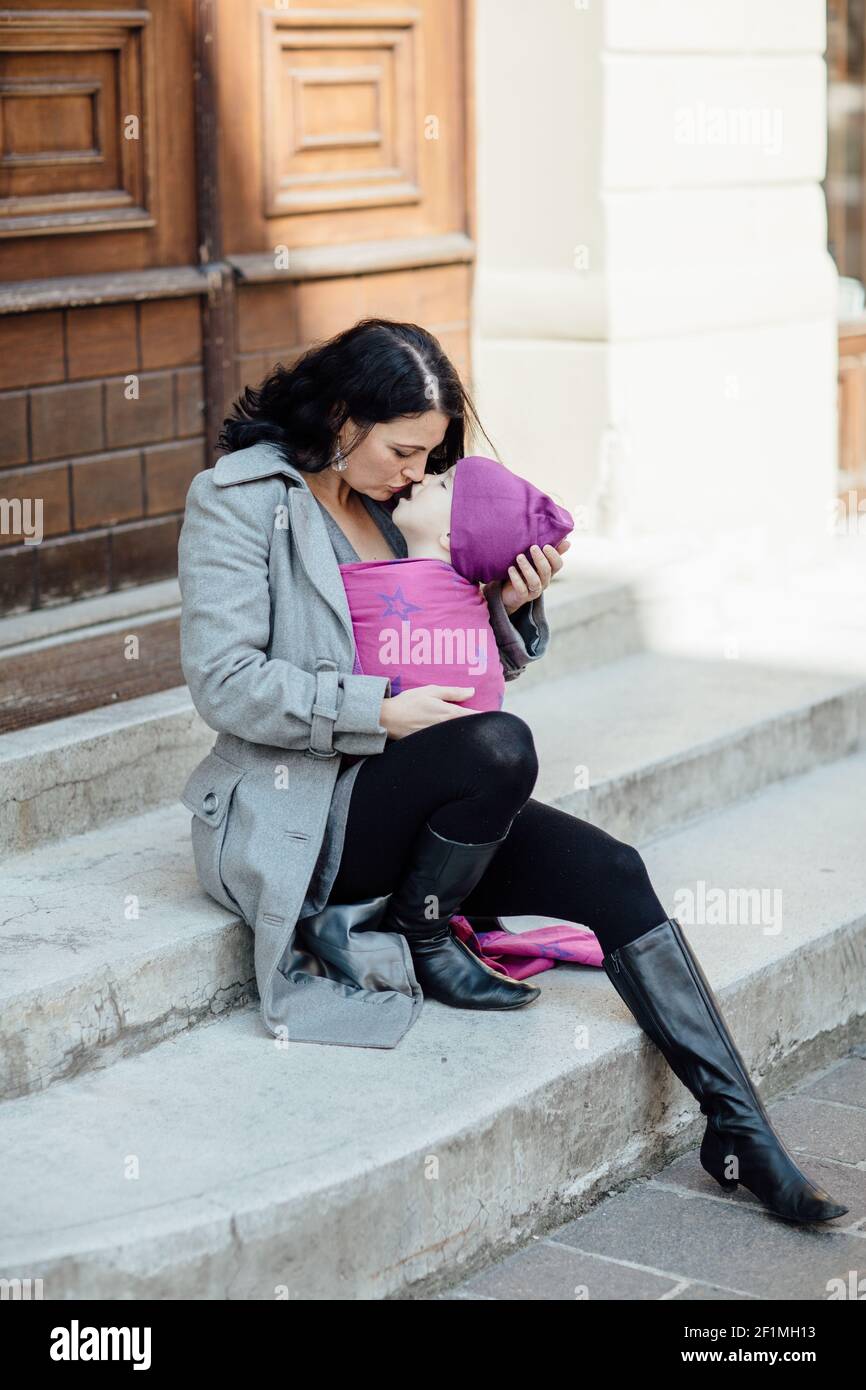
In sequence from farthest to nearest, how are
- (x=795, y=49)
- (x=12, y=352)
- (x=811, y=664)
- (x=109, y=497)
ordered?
1. (x=795, y=49)
2. (x=811, y=664)
3. (x=109, y=497)
4. (x=12, y=352)

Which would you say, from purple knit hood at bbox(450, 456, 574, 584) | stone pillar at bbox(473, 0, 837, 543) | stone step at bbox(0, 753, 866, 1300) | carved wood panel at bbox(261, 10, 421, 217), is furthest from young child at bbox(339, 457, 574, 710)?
stone pillar at bbox(473, 0, 837, 543)

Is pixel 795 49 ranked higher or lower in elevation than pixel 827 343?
higher

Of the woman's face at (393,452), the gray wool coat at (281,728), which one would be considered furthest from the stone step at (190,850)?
the woman's face at (393,452)

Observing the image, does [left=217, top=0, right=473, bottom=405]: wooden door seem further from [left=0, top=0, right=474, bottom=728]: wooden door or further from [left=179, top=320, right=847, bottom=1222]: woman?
[left=179, top=320, right=847, bottom=1222]: woman

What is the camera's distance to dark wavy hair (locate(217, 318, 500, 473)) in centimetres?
329

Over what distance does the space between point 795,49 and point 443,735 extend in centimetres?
365

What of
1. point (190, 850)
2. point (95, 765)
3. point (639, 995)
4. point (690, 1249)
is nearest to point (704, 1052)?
point (639, 995)

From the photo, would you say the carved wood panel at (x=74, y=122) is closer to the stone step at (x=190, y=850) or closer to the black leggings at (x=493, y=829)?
the stone step at (x=190, y=850)

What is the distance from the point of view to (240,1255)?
271cm

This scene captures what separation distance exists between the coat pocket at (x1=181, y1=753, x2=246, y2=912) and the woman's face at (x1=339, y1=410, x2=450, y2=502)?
1.90 feet

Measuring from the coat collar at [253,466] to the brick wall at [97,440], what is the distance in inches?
54.4

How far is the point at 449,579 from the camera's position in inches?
134

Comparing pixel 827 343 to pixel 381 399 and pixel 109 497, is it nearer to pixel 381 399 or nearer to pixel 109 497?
pixel 109 497
